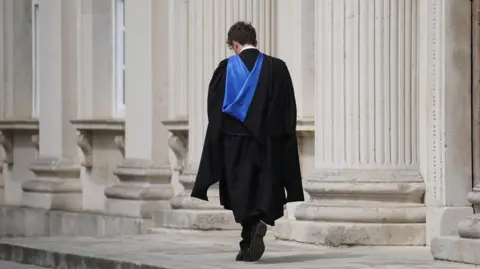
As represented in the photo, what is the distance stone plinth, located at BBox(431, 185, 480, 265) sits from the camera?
42.6 ft

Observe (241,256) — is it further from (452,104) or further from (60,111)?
(60,111)

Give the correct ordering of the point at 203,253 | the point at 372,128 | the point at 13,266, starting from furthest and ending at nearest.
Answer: the point at 13,266, the point at 372,128, the point at 203,253

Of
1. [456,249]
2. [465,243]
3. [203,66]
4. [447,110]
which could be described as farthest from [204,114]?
[465,243]

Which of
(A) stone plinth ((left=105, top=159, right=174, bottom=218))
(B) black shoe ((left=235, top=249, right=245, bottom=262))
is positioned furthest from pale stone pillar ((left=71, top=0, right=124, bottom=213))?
(B) black shoe ((left=235, top=249, right=245, bottom=262))

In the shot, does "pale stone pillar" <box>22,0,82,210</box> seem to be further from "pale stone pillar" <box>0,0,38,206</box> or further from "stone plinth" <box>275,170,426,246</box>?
"stone plinth" <box>275,170,426,246</box>

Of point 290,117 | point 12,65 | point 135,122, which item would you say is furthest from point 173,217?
point 12,65

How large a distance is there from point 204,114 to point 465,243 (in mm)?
5528

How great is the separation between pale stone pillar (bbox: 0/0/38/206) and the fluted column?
20.4 feet

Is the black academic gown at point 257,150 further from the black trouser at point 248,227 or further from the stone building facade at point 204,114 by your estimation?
the stone building facade at point 204,114

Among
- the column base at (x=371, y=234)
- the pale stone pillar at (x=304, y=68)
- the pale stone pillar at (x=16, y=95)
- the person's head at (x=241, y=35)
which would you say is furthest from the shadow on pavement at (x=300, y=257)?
the pale stone pillar at (x=16, y=95)

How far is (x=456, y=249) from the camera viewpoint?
1320cm

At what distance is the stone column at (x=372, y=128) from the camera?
15.3m

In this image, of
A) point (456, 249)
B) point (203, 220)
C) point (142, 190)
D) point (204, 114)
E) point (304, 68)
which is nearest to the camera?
point (456, 249)

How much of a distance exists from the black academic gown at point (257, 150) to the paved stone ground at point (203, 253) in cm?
50
